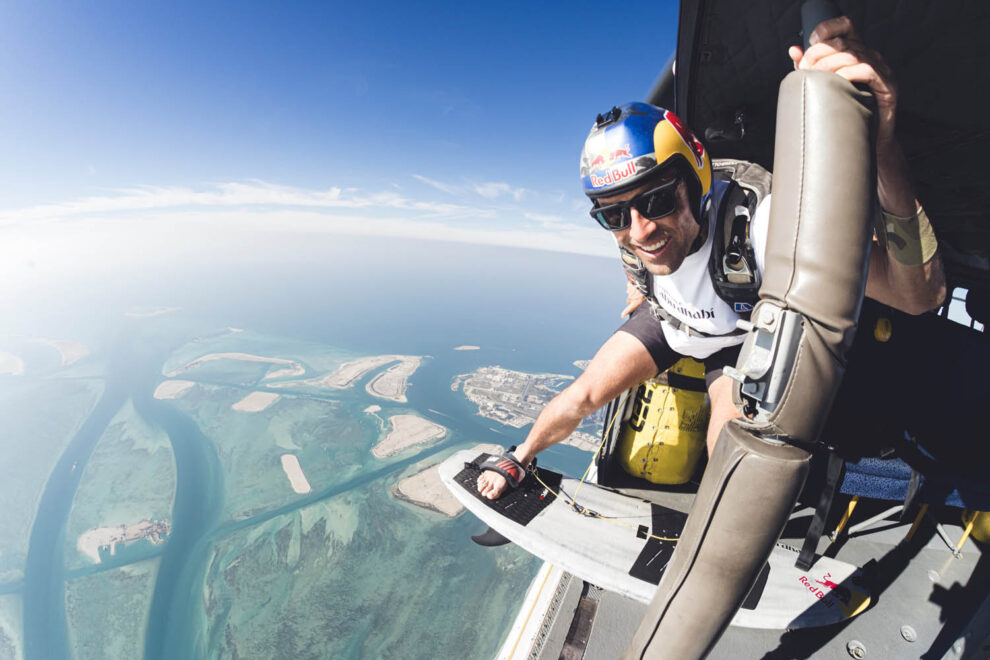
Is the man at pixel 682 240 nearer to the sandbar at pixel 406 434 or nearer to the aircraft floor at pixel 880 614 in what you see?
the aircraft floor at pixel 880 614

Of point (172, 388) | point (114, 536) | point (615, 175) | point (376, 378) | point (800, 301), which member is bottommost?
point (172, 388)

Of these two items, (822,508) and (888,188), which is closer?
(888,188)

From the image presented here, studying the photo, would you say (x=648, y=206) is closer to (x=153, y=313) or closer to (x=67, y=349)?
(x=67, y=349)

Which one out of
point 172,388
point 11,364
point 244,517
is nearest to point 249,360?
point 172,388

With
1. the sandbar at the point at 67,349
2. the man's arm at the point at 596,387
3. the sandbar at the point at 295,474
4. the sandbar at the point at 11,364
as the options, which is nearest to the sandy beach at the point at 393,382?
the sandbar at the point at 295,474

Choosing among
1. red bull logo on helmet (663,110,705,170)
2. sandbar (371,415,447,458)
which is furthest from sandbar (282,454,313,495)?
red bull logo on helmet (663,110,705,170)

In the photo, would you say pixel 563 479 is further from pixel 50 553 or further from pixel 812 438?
pixel 50 553

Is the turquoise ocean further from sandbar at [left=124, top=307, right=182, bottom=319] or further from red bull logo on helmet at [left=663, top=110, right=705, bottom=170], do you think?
sandbar at [left=124, top=307, right=182, bottom=319]
